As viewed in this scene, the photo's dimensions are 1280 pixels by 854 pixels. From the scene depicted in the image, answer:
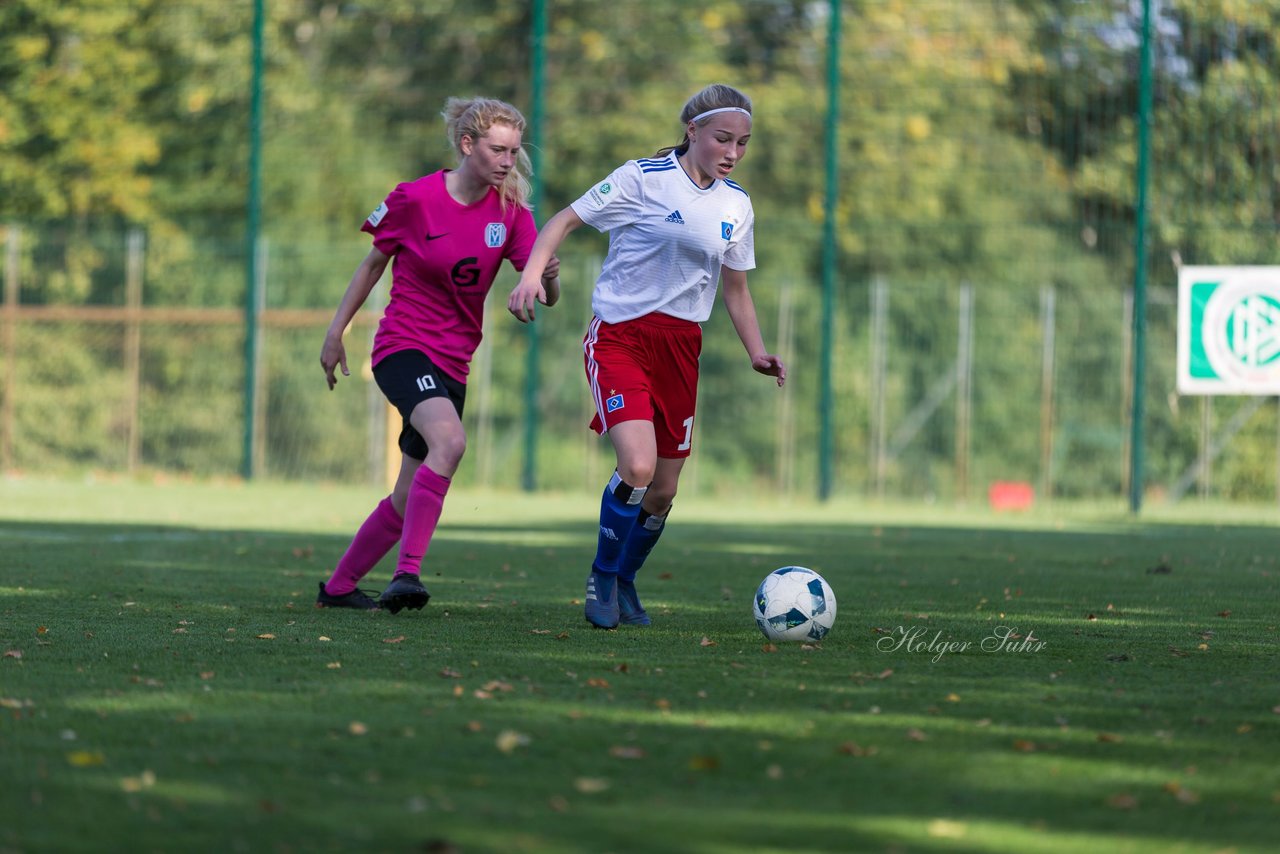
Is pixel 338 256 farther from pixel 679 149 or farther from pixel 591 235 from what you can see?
pixel 679 149

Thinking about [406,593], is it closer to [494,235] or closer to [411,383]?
[411,383]

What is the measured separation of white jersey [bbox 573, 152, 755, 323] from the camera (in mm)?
6336

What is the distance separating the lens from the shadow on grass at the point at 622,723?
128 inches

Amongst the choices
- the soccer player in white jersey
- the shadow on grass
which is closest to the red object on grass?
the shadow on grass

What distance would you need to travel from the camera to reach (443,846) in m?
3.04

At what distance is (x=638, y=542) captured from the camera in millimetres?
6480

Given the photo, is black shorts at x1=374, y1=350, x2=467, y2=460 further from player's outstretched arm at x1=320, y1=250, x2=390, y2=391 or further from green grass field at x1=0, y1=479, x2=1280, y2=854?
green grass field at x1=0, y1=479, x2=1280, y2=854

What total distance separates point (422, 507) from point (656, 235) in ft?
4.37

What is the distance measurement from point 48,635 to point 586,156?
19.5 metres

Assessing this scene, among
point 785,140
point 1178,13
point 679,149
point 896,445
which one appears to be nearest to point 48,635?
point 679,149

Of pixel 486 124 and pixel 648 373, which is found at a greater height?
pixel 486 124

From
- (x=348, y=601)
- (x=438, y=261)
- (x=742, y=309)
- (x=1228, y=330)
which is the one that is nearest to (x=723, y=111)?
(x=742, y=309)

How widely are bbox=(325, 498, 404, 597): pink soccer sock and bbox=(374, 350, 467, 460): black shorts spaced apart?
255 millimetres

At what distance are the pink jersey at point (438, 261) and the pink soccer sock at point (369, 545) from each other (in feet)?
1.97
